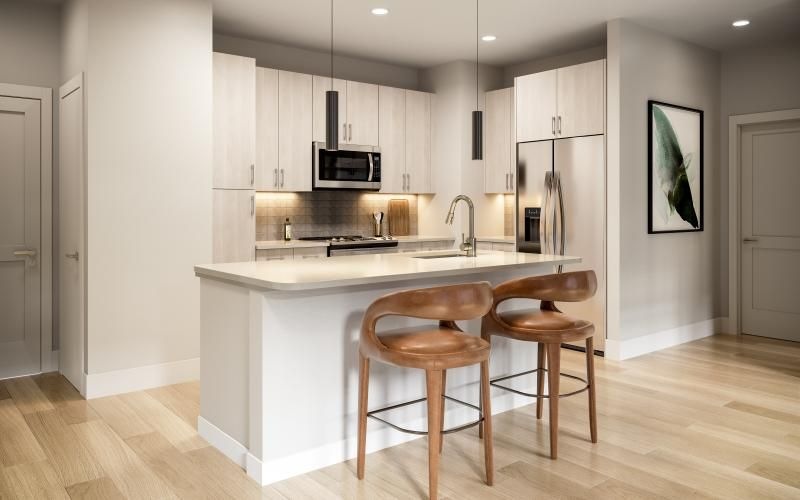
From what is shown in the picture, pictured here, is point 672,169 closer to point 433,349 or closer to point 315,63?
point 315,63

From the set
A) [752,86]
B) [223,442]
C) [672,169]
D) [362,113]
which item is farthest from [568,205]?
[223,442]

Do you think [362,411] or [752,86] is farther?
[752,86]

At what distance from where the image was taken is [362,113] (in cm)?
608

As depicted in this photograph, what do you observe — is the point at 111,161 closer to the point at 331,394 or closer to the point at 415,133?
the point at 331,394

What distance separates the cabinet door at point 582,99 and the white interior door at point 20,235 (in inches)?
164

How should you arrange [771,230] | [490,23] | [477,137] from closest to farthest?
[477,137] < [490,23] < [771,230]

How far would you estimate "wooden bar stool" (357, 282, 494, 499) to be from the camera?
2609 millimetres

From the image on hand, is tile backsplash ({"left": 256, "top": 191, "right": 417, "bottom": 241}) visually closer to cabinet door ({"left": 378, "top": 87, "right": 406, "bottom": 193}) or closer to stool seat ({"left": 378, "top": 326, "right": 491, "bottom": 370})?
cabinet door ({"left": 378, "top": 87, "right": 406, "bottom": 193})

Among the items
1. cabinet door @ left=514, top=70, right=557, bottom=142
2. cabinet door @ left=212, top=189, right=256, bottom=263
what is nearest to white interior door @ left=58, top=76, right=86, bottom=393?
cabinet door @ left=212, top=189, right=256, bottom=263

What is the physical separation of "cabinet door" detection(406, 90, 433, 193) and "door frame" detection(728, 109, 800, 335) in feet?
9.66

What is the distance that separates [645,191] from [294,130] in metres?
3.07

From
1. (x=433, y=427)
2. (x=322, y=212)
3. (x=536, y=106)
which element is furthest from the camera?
(x=322, y=212)

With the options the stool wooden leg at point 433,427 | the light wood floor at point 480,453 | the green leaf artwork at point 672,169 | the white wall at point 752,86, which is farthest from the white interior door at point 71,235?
the white wall at point 752,86

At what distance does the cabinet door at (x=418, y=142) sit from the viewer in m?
6.50
